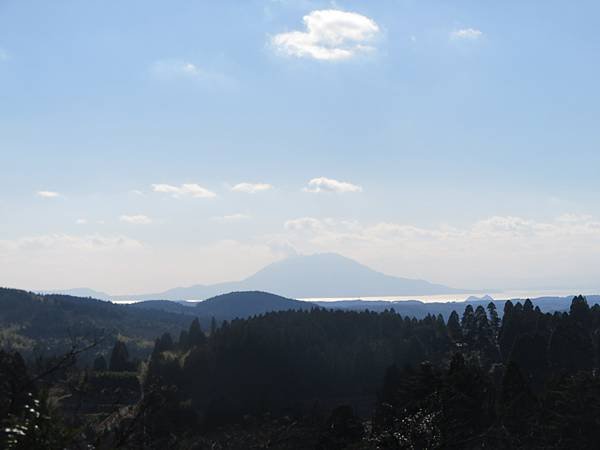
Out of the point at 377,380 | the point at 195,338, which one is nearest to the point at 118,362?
the point at 195,338

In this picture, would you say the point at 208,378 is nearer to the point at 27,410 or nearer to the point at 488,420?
the point at 488,420

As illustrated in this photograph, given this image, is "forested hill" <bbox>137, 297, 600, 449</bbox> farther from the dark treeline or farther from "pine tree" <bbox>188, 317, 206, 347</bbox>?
"pine tree" <bbox>188, 317, 206, 347</bbox>

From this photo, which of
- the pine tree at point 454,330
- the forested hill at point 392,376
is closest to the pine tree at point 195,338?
the forested hill at point 392,376

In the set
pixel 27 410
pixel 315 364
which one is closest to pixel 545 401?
pixel 27 410

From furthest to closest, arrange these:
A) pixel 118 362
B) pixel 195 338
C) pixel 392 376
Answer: pixel 195 338 → pixel 118 362 → pixel 392 376

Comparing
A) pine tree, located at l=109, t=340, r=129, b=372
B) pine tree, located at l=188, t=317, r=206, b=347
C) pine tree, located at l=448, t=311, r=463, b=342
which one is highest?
pine tree, located at l=448, t=311, r=463, b=342

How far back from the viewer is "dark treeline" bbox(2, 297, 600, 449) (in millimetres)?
41219

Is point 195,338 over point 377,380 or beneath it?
over

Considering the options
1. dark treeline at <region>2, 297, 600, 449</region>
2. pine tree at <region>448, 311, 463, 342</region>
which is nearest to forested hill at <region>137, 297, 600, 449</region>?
dark treeline at <region>2, 297, 600, 449</region>

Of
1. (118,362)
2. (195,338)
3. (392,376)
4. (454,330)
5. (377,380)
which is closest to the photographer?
(392,376)

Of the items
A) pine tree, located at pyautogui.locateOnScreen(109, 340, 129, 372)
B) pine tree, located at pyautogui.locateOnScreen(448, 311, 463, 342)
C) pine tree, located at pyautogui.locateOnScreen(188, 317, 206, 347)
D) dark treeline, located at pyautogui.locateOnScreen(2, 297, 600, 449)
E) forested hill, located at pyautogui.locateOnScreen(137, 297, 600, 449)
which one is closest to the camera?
dark treeline, located at pyautogui.locateOnScreen(2, 297, 600, 449)

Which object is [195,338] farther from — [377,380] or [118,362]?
[377,380]

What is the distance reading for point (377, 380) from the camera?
408 feet

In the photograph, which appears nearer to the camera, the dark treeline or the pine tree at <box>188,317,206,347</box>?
the dark treeline
